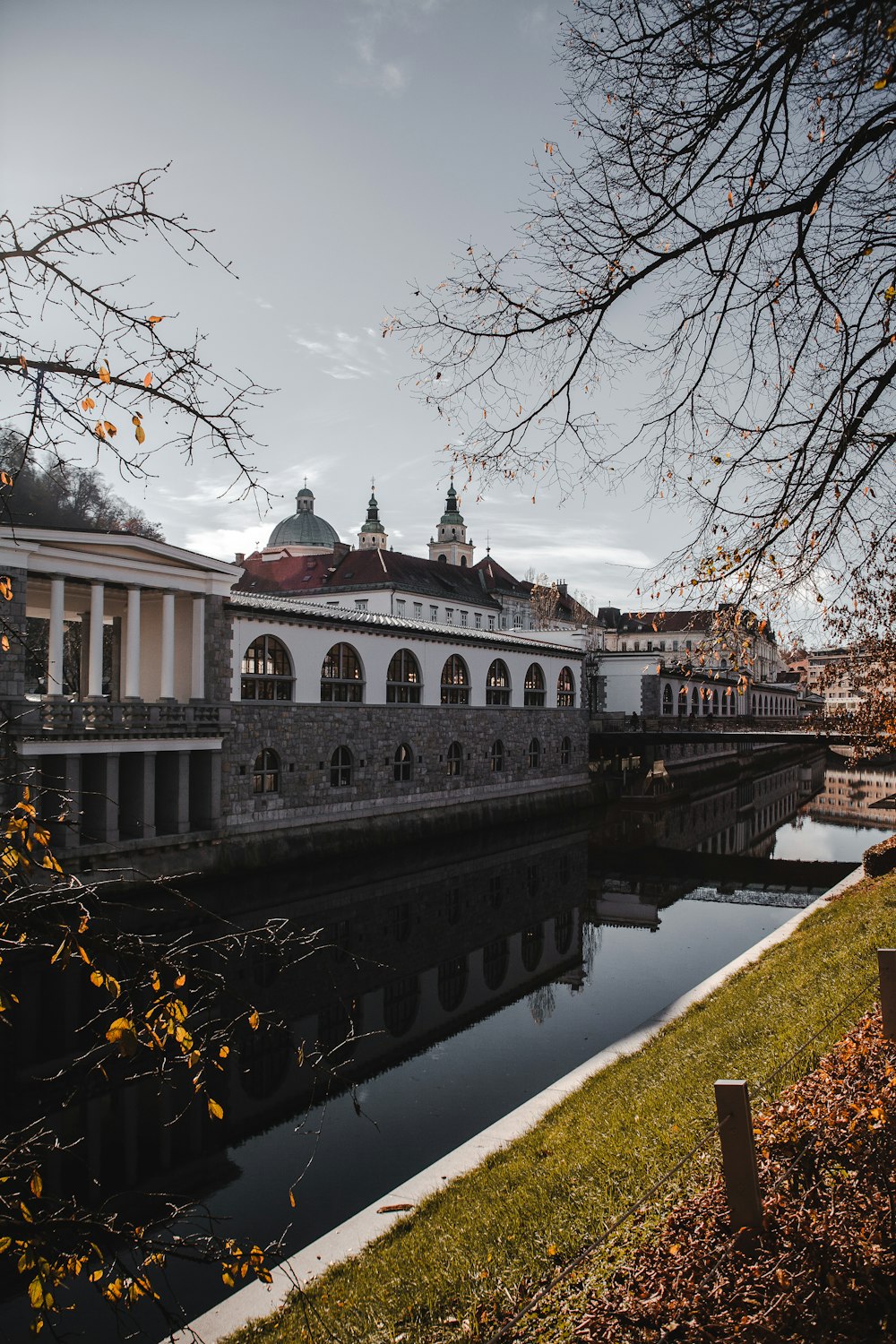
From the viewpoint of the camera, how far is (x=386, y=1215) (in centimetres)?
647

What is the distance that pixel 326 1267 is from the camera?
5727mm

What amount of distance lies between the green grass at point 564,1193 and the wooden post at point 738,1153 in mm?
899

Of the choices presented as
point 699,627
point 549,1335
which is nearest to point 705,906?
point 699,627

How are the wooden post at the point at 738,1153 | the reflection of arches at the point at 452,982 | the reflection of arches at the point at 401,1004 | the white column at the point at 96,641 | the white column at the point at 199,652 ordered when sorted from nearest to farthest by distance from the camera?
the wooden post at the point at 738,1153 → the reflection of arches at the point at 401,1004 → the reflection of arches at the point at 452,982 → the white column at the point at 96,641 → the white column at the point at 199,652

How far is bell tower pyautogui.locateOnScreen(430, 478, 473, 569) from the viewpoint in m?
85.8

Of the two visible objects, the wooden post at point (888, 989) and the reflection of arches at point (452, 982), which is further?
the reflection of arches at point (452, 982)

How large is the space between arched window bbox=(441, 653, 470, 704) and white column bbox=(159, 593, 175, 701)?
10896 millimetres

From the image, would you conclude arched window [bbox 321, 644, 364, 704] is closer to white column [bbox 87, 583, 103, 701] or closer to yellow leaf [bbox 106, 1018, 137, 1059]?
white column [bbox 87, 583, 103, 701]

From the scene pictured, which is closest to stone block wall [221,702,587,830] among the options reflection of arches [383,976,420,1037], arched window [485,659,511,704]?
arched window [485,659,511,704]

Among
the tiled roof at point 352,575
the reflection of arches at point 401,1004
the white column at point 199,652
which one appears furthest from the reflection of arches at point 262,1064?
the tiled roof at point 352,575

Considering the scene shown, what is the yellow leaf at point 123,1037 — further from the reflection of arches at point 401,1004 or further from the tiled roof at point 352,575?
the tiled roof at point 352,575

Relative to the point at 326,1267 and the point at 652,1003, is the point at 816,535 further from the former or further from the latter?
the point at 652,1003

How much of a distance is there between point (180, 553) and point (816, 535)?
17172mm

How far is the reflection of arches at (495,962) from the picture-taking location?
1433 cm
